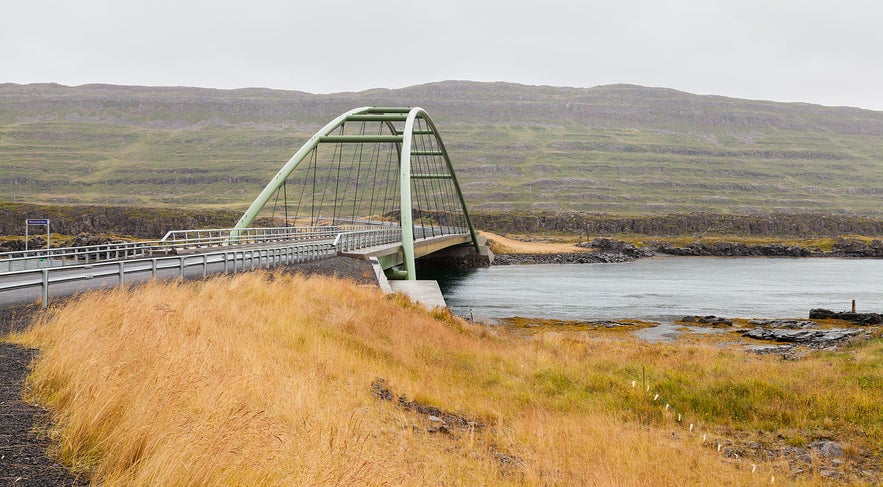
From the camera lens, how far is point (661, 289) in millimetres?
55469

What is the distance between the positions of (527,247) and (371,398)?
91.6 metres

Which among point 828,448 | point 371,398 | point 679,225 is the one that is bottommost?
point 828,448

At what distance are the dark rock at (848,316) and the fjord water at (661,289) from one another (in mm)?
1189

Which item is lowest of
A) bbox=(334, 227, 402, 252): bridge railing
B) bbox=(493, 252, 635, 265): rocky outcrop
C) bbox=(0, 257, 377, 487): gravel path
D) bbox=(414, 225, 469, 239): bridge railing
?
bbox=(493, 252, 635, 265): rocky outcrop

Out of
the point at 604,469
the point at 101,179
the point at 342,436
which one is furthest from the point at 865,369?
the point at 101,179

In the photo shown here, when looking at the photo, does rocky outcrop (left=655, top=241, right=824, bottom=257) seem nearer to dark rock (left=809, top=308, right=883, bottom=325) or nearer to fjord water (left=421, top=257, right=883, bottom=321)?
fjord water (left=421, top=257, right=883, bottom=321)

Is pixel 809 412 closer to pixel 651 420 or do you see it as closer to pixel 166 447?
pixel 651 420

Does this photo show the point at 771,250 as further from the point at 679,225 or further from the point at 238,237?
the point at 238,237

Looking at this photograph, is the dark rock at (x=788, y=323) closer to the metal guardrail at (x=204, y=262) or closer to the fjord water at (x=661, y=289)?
the fjord water at (x=661, y=289)

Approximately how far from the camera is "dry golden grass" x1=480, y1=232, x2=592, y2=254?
9738 cm

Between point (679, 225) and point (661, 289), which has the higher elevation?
point (679, 225)

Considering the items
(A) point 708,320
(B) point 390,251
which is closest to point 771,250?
(A) point 708,320

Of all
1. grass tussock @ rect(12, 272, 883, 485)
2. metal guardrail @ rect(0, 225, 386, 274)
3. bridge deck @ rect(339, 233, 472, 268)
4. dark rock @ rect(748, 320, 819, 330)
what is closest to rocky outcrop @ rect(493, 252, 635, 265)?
bridge deck @ rect(339, 233, 472, 268)

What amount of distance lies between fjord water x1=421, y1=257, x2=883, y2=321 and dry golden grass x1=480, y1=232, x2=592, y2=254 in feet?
40.5
